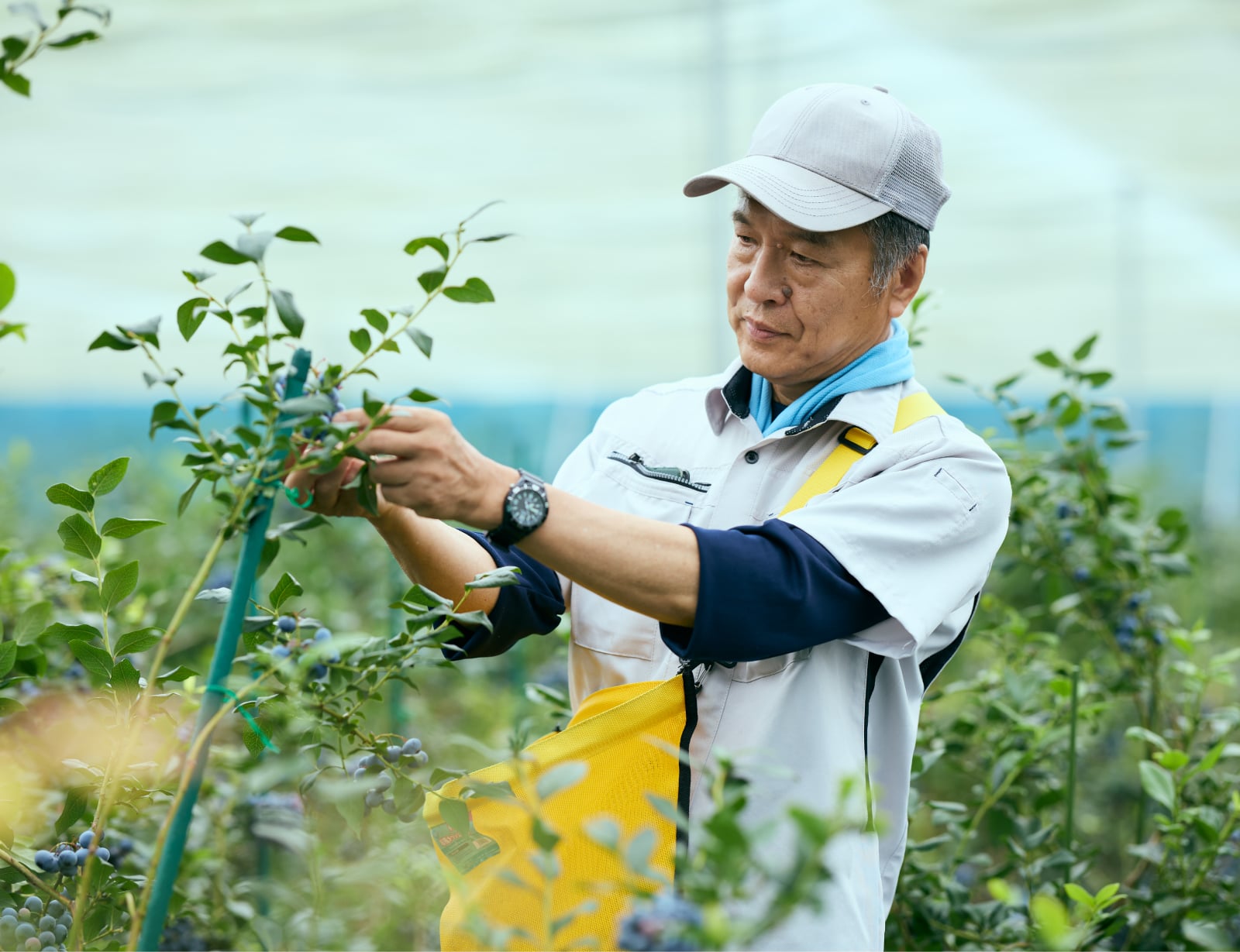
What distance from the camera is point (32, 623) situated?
143 cm

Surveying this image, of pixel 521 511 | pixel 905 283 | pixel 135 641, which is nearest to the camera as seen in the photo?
pixel 521 511

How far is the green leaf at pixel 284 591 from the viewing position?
122cm

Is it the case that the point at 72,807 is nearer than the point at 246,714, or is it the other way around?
the point at 246,714

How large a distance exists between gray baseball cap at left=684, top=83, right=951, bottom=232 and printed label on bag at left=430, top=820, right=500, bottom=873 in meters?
0.83

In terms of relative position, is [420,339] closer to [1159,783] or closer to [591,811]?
[591,811]

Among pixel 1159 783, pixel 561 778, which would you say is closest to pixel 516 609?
pixel 561 778

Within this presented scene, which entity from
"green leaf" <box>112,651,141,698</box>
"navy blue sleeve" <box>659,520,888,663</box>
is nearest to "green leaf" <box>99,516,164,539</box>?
"green leaf" <box>112,651,141,698</box>

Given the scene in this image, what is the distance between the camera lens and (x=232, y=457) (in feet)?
3.61

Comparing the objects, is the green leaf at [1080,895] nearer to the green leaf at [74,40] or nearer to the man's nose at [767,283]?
the man's nose at [767,283]

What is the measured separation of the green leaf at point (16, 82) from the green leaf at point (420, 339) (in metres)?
0.40

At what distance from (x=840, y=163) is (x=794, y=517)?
0.48 meters

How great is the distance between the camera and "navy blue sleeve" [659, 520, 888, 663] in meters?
1.31

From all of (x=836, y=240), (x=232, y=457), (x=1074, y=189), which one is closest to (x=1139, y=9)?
(x=1074, y=189)

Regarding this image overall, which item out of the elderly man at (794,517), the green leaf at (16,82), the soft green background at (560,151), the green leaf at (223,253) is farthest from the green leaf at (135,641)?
the soft green background at (560,151)
